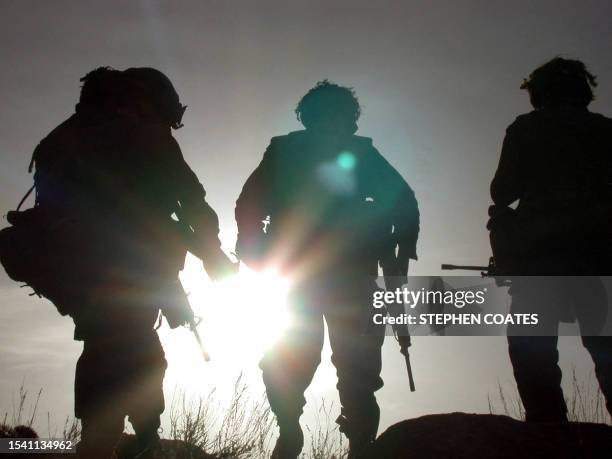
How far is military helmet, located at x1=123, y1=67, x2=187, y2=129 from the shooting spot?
404cm

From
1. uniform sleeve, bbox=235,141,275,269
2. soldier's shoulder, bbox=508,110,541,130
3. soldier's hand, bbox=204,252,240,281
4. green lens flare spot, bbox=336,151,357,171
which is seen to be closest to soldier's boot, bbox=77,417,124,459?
soldier's hand, bbox=204,252,240,281

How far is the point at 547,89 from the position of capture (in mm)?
4770

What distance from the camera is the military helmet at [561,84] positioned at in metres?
4.75

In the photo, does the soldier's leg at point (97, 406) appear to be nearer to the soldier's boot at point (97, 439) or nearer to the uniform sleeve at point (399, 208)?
the soldier's boot at point (97, 439)

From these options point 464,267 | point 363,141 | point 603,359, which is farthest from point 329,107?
point 603,359

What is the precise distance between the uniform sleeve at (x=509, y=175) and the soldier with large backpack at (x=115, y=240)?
82.8 inches

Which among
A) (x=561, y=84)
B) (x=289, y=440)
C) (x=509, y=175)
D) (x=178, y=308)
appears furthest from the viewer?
(x=561, y=84)

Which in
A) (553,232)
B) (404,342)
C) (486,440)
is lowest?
(486,440)

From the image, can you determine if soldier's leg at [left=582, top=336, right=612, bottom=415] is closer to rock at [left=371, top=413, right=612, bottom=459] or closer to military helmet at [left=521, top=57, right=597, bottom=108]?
rock at [left=371, top=413, right=612, bottom=459]

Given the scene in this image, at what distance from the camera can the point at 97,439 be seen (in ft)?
10.9

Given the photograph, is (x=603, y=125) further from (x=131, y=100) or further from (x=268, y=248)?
(x=131, y=100)

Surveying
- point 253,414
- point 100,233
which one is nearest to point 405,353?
point 253,414

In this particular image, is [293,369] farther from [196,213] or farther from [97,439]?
[97,439]

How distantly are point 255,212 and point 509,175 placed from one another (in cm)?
199
